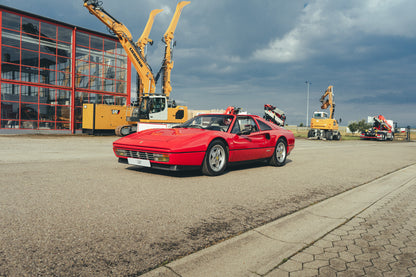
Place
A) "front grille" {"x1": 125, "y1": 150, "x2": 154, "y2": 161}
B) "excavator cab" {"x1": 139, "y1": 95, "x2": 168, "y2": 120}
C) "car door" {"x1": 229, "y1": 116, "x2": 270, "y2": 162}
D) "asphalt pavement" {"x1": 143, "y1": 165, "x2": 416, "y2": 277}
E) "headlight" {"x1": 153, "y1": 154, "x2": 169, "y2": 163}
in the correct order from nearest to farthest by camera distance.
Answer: "asphalt pavement" {"x1": 143, "y1": 165, "x2": 416, "y2": 277} → "headlight" {"x1": 153, "y1": 154, "x2": 169, "y2": 163} → "front grille" {"x1": 125, "y1": 150, "x2": 154, "y2": 161} → "car door" {"x1": 229, "y1": 116, "x2": 270, "y2": 162} → "excavator cab" {"x1": 139, "y1": 95, "x2": 168, "y2": 120}

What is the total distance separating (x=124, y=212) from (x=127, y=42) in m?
22.4

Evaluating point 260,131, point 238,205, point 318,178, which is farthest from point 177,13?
point 238,205

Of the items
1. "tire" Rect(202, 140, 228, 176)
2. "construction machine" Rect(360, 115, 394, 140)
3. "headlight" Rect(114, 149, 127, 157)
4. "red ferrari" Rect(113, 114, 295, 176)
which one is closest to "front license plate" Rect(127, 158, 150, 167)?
"red ferrari" Rect(113, 114, 295, 176)

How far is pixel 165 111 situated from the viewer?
21594 mm

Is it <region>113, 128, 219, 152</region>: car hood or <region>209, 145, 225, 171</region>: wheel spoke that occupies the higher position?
<region>113, 128, 219, 152</region>: car hood

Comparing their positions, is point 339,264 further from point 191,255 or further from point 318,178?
point 318,178

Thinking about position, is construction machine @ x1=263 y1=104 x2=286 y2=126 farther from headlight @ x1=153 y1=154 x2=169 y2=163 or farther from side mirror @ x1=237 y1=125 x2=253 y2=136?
headlight @ x1=153 y1=154 x2=169 y2=163

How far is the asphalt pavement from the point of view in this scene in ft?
7.34

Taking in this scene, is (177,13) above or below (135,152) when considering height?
above

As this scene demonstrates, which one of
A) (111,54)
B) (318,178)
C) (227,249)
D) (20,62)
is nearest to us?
(227,249)

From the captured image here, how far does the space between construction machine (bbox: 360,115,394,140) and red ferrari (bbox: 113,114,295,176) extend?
35.1 metres

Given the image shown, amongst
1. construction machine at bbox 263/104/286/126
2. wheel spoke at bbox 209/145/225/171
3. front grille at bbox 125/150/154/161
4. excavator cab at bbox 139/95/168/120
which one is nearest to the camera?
front grille at bbox 125/150/154/161

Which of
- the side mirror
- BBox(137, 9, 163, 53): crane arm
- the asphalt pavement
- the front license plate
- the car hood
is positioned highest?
BBox(137, 9, 163, 53): crane arm

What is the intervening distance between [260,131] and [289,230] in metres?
4.53
